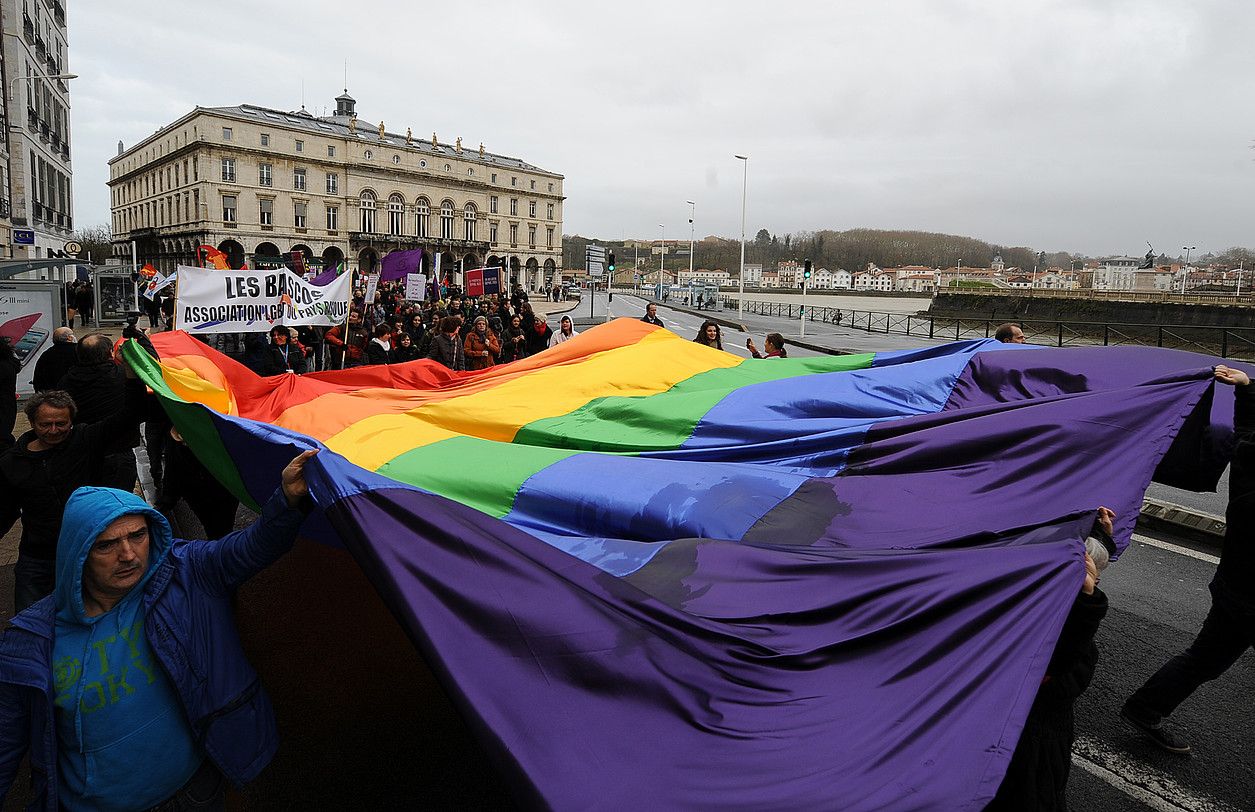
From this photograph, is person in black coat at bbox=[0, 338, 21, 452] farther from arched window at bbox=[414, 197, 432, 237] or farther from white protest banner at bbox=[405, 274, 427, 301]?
arched window at bbox=[414, 197, 432, 237]

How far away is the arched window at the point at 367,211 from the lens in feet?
267

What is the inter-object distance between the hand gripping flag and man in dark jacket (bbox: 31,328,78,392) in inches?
156

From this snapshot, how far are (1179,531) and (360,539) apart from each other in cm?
785

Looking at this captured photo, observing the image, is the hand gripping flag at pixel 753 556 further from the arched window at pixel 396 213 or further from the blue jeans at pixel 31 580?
the arched window at pixel 396 213

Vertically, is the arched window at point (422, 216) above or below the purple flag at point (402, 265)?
above

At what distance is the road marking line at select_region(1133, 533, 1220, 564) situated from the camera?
6484mm

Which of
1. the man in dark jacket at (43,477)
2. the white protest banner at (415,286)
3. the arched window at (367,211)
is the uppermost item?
the arched window at (367,211)

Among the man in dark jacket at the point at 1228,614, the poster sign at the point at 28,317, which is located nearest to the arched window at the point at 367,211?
the poster sign at the point at 28,317

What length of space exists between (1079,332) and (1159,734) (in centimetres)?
3851

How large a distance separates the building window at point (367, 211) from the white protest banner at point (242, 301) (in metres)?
76.7

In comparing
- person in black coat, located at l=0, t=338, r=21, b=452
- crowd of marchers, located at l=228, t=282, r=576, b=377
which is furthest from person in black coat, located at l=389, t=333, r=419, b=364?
person in black coat, located at l=0, t=338, r=21, b=452

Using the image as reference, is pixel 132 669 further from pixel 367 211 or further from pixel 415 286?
pixel 367 211

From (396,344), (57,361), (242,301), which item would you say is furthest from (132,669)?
(396,344)

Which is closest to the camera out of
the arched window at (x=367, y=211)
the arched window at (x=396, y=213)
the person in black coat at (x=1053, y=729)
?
the person in black coat at (x=1053, y=729)
